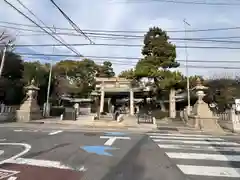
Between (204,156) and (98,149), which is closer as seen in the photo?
(204,156)

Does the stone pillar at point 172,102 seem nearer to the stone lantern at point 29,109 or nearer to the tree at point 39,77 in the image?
the stone lantern at point 29,109

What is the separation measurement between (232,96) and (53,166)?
25.8 m

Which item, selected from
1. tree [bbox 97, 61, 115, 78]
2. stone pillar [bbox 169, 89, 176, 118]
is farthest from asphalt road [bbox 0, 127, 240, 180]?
tree [bbox 97, 61, 115, 78]

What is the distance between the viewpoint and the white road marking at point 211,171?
539 centimetres

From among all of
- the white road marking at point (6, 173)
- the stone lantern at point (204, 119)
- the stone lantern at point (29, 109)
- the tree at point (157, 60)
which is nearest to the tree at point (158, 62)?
the tree at point (157, 60)

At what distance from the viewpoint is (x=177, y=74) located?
94.7 feet

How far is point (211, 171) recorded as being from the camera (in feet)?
18.5

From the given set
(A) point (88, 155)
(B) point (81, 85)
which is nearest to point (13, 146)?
(A) point (88, 155)

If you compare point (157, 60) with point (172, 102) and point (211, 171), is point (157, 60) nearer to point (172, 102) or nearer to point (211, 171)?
point (172, 102)

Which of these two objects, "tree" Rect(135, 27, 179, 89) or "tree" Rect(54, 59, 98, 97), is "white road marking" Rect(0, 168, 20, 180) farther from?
"tree" Rect(54, 59, 98, 97)

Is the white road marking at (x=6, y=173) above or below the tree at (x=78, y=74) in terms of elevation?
below

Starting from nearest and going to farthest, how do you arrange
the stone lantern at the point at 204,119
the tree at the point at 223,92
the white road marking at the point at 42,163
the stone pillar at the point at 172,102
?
the white road marking at the point at 42,163 → the stone lantern at the point at 204,119 → the tree at the point at 223,92 → the stone pillar at the point at 172,102

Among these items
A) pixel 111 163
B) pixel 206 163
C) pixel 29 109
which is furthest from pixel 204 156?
pixel 29 109

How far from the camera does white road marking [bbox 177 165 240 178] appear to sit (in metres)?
5.39
